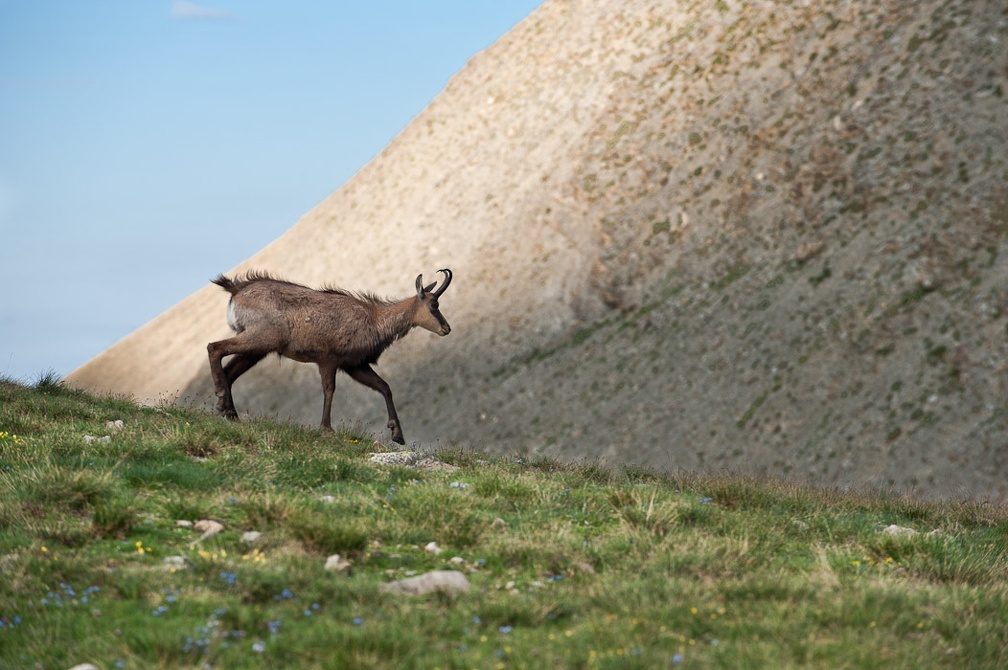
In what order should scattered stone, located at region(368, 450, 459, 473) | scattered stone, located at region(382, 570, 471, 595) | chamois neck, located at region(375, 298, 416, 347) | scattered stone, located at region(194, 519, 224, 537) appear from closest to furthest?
scattered stone, located at region(382, 570, 471, 595) < scattered stone, located at region(194, 519, 224, 537) < scattered stone, located at region(368, 450, 459, 473) < chamois neck, located at region(375, 298, 416, 347)

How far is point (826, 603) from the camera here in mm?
7551

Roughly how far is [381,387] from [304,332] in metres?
1.58

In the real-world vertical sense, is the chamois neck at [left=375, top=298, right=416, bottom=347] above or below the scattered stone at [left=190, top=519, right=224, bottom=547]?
above

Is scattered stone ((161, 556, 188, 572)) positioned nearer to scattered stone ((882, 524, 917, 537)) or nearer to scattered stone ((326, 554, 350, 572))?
scattered stone ((326, 554, 350, 572))

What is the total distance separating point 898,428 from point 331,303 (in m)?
21.8

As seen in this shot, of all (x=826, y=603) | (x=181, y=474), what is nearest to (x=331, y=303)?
(x=181, y=474)

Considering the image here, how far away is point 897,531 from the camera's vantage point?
10.9m

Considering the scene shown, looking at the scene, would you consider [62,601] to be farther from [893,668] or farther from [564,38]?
[564,38]

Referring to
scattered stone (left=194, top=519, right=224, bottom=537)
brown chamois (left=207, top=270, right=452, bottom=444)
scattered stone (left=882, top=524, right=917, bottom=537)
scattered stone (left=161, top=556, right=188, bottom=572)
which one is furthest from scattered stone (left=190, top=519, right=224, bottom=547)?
brown chamois (left=207, top=270, right=452, bottom=444)

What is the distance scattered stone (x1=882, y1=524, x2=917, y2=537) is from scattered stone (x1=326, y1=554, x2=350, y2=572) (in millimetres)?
5215

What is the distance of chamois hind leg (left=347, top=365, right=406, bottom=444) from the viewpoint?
17.8m

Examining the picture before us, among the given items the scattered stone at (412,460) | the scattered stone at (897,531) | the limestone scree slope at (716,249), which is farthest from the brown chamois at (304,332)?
the limestone scree slope at (716,249)

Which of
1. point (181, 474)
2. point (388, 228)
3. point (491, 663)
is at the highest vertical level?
point (388, 228)

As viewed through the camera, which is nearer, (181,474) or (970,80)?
(181,474)
